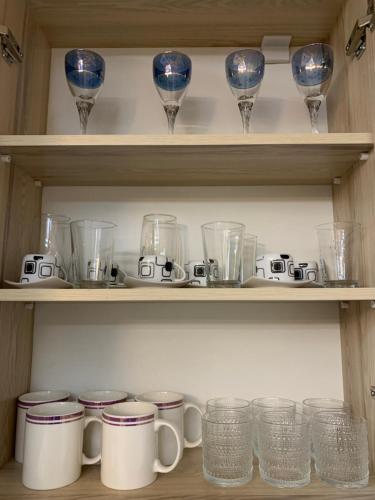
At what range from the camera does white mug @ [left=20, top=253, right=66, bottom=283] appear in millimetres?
792

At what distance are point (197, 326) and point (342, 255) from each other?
1.24 ft

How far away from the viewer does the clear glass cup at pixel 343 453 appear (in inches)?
28.0

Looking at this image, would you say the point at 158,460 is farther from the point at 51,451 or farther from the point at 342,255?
the point at 342,255

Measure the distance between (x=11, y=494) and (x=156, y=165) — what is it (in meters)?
0.69

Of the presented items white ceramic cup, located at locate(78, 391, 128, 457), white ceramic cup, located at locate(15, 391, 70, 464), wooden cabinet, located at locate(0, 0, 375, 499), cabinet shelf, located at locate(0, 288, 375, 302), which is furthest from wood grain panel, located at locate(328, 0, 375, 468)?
white ceramic cup, located at locate(15, 391, 70, 464)

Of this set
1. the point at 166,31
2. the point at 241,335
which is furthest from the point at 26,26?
the point at 241,335

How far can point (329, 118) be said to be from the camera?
3.38ft

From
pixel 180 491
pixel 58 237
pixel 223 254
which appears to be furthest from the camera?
pixel 58 237

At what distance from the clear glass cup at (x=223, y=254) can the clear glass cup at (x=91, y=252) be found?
0.69 ft

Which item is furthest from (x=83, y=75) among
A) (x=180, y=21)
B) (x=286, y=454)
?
(x=286, y=454)

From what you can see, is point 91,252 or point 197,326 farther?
point 197,326

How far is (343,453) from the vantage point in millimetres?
720

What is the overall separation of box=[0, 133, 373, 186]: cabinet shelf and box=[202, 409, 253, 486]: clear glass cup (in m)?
0.54

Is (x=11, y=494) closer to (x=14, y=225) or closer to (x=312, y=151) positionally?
(x=14, y=225)
